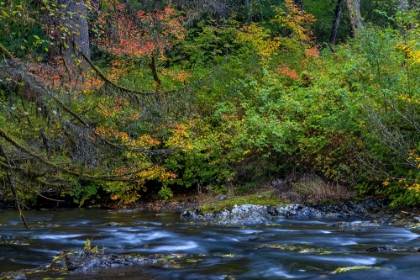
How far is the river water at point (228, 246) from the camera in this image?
22.9 feet

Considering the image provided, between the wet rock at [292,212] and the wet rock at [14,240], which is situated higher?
the wet rock at [14,240]

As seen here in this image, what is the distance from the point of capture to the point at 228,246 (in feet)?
31.4

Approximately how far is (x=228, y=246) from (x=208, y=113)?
10.4 metres

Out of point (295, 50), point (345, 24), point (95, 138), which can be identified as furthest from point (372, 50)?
point (345, 24)

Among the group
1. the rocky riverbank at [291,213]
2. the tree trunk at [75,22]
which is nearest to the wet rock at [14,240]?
the tree trunk at [75,22]

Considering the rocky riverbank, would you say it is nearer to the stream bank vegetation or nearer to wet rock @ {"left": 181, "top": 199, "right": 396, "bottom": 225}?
wet rock @ {"left": 181, "top": 199, "right": 396, "bottom": 225}

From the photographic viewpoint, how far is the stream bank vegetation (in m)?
8.56

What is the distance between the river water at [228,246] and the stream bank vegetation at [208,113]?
1.18 m

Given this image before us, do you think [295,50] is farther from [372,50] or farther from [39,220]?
[39,220]

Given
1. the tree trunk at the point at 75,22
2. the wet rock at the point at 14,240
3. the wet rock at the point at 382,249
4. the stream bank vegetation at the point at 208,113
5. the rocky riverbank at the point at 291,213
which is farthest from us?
the rocky riverbank at the point at 291,213

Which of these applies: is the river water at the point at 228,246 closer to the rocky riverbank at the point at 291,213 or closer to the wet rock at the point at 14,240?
the wet rock at the point at 14,240

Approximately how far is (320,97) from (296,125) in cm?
142

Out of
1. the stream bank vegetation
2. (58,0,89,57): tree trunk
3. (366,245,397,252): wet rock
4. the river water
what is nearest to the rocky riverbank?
the stream bank vegetation

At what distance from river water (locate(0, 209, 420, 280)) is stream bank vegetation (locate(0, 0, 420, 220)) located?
1.18 metres
